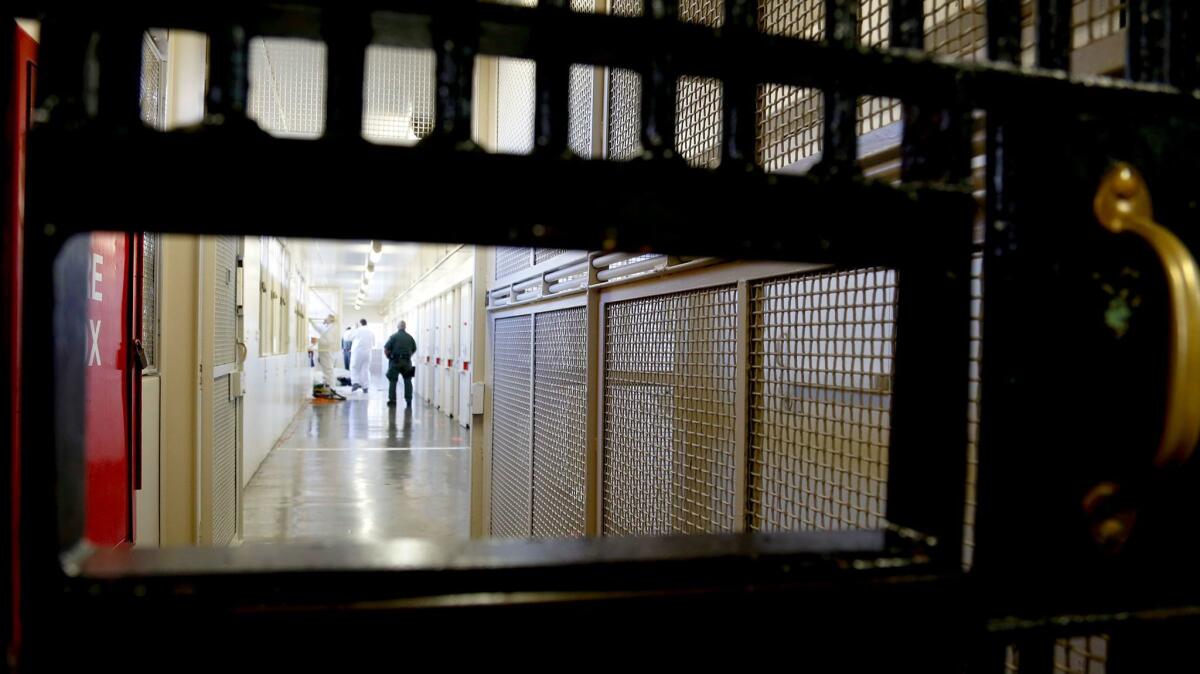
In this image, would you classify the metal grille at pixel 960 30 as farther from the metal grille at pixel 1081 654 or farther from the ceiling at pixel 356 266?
the ceiling at pixel 356 266

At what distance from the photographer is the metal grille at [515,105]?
126 inches

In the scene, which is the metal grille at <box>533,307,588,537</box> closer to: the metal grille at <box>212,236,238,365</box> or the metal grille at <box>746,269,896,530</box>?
the metal grille at <box>746,269,896,530</box>

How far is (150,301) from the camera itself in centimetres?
308

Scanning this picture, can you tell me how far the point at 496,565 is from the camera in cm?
50

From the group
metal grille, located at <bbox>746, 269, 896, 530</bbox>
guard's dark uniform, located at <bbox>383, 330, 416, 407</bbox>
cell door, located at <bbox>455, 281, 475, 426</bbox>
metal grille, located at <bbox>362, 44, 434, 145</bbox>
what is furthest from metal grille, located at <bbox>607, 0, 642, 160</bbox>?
guard's dark uniform, located at <bbox>383, 330, 416, 407</bbox>

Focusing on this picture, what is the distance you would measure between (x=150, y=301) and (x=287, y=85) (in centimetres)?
327

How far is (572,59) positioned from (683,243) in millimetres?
163

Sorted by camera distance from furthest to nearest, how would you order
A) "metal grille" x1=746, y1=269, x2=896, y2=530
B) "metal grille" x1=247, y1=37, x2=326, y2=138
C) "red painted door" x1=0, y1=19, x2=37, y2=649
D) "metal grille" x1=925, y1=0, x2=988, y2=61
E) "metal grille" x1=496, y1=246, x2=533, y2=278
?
"metal grille" x1=247, y1=37, x2=326, y2=138 → "metal grille" x1=496, y1=246, x2=533, y2=278 → "metal grille" x1=746, y1=269, x2=896, y2=530 → "metal grille" x1=925, y1=0, x2=988, y2=61 → "red painted door" x1=0, y1=19, x2=37, y2=649

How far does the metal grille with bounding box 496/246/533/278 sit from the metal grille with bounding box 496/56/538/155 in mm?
506

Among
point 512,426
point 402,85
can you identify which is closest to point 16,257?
point 512,426

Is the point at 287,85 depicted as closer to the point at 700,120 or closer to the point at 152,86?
the point at 152,86

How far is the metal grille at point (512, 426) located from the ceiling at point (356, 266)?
714cm

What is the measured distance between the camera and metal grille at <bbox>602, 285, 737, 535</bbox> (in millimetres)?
1608

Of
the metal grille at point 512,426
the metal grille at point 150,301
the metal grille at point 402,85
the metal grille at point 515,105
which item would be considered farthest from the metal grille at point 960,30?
the metal grille at point 402,85
